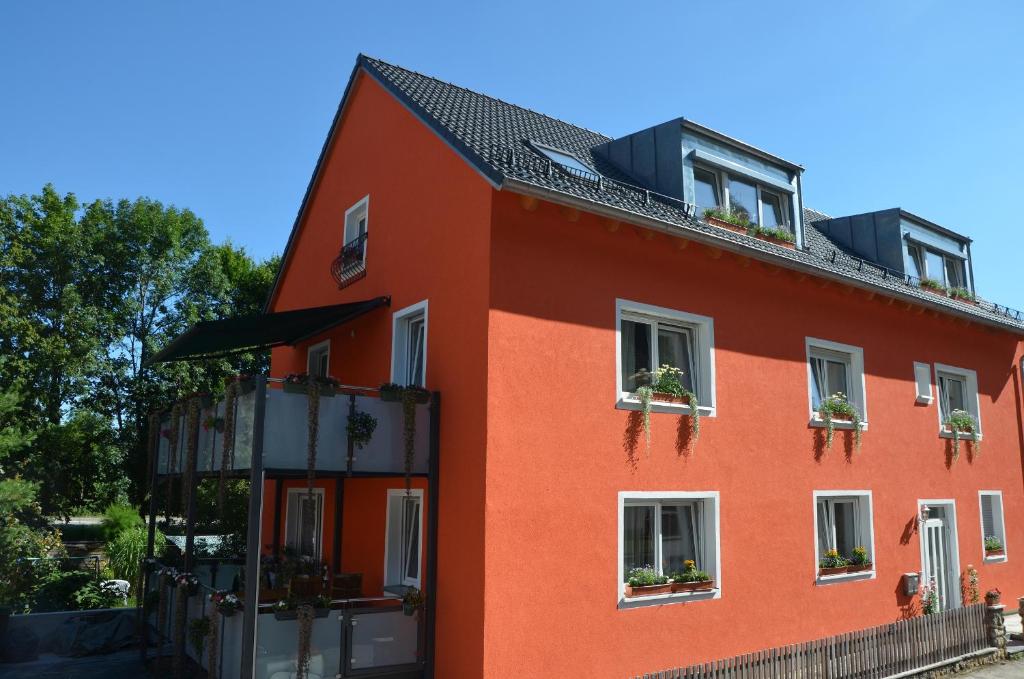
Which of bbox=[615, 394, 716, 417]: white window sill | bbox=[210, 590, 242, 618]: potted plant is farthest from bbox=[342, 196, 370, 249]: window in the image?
bbox=[210, 590, 242, 618]: potted plant

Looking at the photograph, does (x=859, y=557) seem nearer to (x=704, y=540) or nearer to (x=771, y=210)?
(x=704, y=540)

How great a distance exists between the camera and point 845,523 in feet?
43.0

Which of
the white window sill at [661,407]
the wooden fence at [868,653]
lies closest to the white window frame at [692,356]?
the white window sill at [661,407]

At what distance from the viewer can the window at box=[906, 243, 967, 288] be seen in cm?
1816

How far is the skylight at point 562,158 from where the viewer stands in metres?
12.4

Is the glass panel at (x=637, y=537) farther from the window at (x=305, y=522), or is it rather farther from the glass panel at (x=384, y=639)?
the window at (x=305, y=522)

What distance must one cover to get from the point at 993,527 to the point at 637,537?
10393mm

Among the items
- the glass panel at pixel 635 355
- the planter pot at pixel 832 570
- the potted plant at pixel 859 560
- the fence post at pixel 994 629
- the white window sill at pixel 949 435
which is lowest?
the fence post at pixel 994 629

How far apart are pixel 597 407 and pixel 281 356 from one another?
8495 mm

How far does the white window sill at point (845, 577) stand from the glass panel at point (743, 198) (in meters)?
6.12

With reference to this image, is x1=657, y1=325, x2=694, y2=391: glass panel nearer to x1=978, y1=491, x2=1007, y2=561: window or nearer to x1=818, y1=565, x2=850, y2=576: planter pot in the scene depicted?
x1=818, y1=565, x2=850, y2=576: planter pot

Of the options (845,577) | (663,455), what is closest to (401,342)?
(663,455)

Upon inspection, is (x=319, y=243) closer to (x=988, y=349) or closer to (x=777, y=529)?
(x=777, y=529)

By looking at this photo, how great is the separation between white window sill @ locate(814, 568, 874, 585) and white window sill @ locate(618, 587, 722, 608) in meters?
2.40
